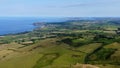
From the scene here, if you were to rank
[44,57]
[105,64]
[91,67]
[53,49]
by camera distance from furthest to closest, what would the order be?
[53,49] → [44,57] → [105,64] → [91,67]

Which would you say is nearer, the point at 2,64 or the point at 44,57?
the point at 2,64

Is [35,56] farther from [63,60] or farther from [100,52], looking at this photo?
[100,52]

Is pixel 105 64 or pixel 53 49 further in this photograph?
pixel 53 49

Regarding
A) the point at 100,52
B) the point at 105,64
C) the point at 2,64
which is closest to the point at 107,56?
the point at 100,52

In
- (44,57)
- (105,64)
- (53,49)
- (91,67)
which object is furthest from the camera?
(53,49)

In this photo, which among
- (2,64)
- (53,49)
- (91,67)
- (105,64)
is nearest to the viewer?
(91,67)

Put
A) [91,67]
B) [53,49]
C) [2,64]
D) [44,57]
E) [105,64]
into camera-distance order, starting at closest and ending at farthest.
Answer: [91,67] < [105,64] < [2,64] < [44,57] < [53,49]

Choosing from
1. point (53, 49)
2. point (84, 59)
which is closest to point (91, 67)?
point (84, 59)

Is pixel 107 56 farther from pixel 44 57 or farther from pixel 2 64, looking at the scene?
pixel 2 64
